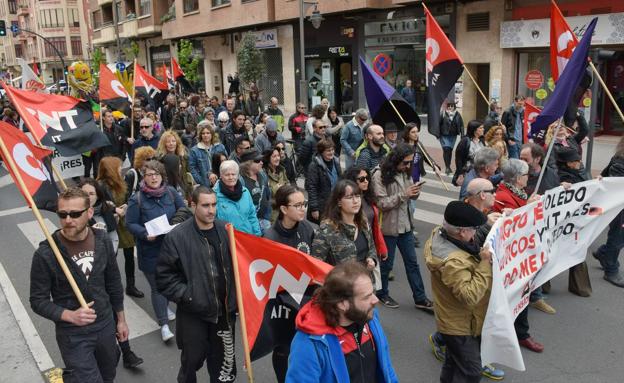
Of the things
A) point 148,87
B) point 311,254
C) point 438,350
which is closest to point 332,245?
point 311,254

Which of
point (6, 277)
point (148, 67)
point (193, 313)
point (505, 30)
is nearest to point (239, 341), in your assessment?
point (193, 313)

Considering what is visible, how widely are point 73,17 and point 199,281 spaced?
83732 mm

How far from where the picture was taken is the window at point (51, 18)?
249ft

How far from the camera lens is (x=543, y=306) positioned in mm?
5809

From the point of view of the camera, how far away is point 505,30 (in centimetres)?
1822

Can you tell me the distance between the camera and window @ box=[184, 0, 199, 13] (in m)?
33.8

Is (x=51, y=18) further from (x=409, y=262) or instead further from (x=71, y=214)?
(x=71, y=214)

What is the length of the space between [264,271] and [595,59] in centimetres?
870

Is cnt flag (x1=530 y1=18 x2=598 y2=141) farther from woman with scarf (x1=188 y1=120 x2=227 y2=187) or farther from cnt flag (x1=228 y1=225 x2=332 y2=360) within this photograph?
woman with scarf (x1=188 y1=120 x2=227 y2=187)

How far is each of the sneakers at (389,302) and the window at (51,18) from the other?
82.0m

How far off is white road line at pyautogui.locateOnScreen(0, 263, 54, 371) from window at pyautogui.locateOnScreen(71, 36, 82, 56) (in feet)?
255

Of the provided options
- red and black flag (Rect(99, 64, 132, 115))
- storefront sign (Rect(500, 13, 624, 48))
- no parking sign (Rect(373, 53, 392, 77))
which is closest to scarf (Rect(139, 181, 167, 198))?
red and black flag (Rect(99, 64, 132, 115))

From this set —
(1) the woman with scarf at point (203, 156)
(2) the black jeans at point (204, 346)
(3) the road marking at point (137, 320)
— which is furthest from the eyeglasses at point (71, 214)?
(1) the woman with scarf at point (203, 156)

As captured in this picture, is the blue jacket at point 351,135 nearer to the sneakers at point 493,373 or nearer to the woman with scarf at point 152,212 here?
the woman with scarf at point 152,212
